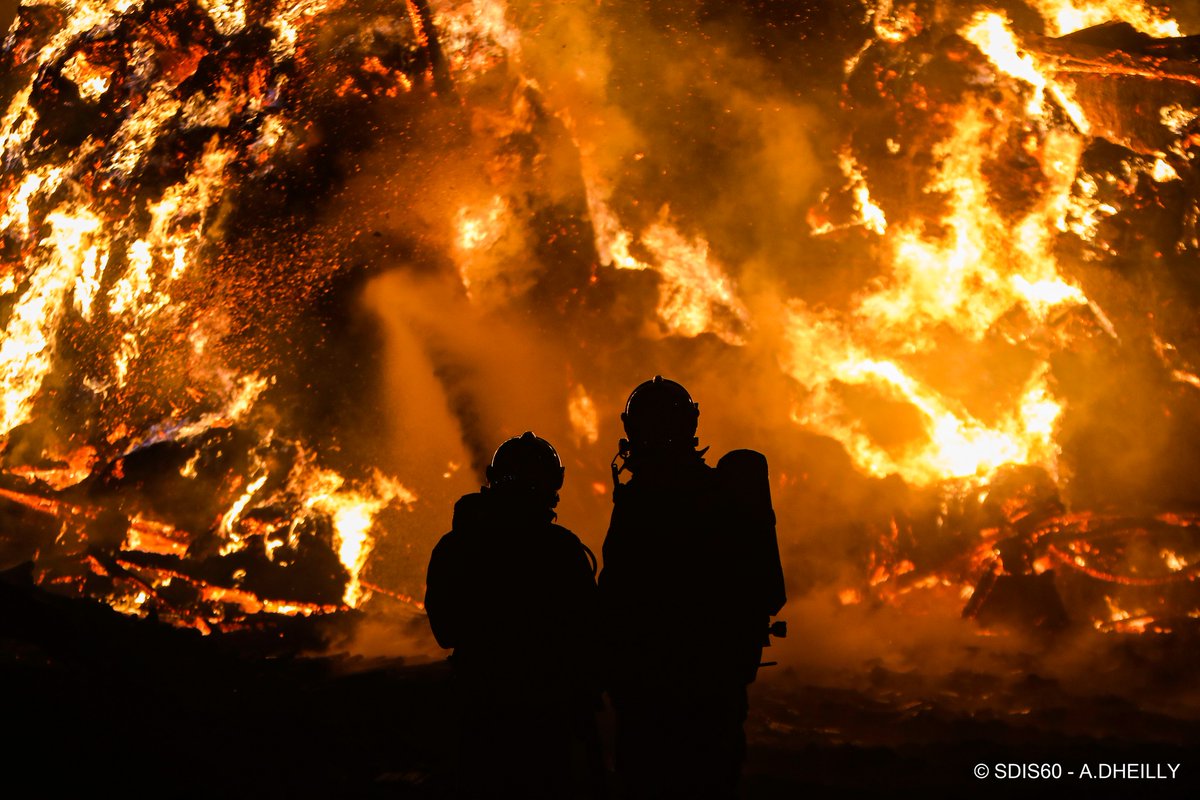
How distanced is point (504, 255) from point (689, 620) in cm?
752

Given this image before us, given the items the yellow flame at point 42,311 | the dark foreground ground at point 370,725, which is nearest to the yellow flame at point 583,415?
the dark foreground ground at point 370,725

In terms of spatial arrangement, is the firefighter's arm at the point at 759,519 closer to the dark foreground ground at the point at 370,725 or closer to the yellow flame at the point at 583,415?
the dark foreground ground at the point at 370,725

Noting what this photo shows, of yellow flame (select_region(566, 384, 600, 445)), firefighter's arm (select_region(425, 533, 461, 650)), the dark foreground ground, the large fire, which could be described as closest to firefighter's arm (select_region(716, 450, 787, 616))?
firefighter's arm (select_region(425, 533, 461, 650))

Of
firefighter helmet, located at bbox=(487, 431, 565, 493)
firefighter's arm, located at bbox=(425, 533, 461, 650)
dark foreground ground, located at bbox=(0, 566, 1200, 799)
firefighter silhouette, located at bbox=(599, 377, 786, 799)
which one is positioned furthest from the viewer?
dark foreground ground, located at bbox=(0, 566, 1200, 799)

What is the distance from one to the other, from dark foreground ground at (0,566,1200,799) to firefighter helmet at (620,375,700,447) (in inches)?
82.2

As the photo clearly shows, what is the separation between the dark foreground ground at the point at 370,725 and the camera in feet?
9.85

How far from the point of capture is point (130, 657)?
3467mm

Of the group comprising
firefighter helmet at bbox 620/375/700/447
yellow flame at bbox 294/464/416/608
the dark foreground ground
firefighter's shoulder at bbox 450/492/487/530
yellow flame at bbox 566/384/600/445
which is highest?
yellow flame at bbox 566/384/600/445

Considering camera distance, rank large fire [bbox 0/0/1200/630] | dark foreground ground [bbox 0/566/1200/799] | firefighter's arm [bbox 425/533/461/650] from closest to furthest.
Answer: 1. firefighter's arm [bbox 425/533/461/650]
2. dark foreground ground [bbox 0/566/1200/799]
3. large fire [bbox 0/0/1200/630]

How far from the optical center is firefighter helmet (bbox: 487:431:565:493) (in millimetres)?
2673

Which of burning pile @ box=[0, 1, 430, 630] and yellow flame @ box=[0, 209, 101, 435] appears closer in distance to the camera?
burning pile @ box=[0, 1, 430, 630]

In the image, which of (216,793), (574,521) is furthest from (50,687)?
(574,521)

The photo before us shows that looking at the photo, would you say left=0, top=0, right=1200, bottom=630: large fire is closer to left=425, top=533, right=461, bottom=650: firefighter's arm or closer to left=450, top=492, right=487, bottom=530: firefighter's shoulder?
left=425, top=533, right=461, bottom=650: firefighter's arm

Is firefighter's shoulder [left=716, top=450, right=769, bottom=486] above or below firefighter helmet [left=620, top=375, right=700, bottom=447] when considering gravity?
below
